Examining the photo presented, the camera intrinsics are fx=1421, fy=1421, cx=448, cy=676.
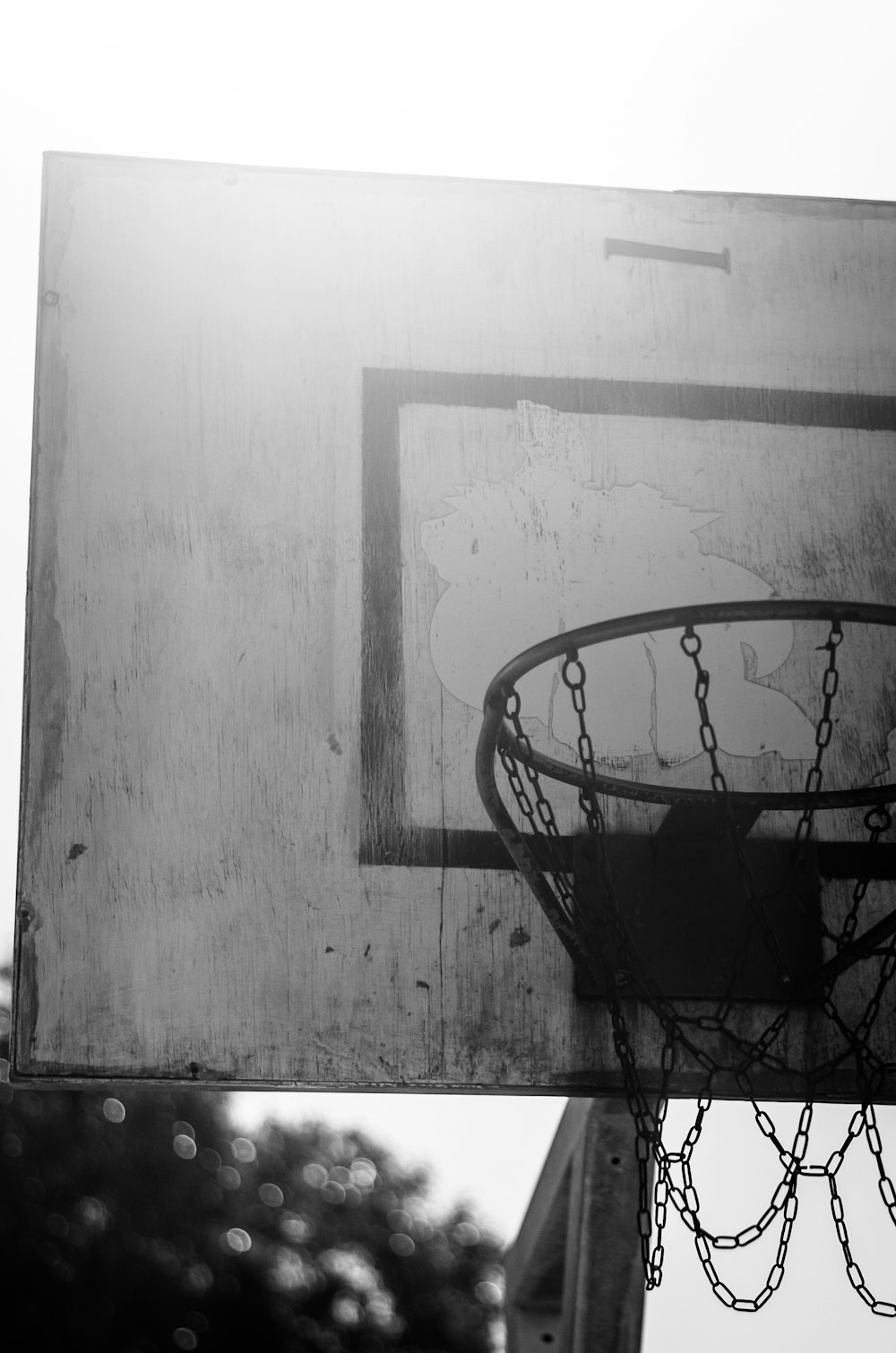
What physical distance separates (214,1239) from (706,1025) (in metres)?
14.4

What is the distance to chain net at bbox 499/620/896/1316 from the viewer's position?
220 cm

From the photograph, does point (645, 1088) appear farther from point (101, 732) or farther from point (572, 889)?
point (101, 732)

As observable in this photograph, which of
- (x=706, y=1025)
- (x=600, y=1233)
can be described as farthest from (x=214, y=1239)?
(x=706, y=1025)

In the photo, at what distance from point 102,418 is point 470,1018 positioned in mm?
1242

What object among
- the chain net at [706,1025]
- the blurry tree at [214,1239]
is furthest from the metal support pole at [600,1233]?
the blurry tree at [214,1239]

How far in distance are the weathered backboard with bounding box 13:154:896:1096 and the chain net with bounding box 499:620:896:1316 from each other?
66 millimetres

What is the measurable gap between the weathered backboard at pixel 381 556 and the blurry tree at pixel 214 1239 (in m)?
12.7

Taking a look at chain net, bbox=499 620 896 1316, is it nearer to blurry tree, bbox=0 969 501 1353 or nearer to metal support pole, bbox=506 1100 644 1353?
metal support pole, bbox=506 1100 644 1353

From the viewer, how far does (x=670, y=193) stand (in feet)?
9.15

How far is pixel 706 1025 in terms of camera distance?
227 centimetres

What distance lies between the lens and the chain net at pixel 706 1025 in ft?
7.22

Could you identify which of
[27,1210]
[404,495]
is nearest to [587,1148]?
[404,495]

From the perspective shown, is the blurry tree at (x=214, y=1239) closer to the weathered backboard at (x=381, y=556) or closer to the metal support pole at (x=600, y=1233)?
the metal support pole at (x=600, y=1233)

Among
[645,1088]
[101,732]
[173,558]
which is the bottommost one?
[645,1088]
